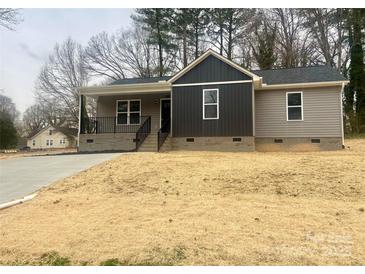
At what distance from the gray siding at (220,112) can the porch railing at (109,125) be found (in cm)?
239

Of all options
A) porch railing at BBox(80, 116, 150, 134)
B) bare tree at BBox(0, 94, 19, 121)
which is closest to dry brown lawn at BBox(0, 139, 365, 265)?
porch railing at BBox(80, 116, 150, 134)

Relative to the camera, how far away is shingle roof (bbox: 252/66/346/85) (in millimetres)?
14766

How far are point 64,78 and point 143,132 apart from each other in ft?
72.7

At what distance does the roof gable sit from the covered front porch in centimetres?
140

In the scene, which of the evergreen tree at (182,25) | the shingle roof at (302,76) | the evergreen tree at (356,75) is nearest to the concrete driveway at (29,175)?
the shingle roof at (302,76)

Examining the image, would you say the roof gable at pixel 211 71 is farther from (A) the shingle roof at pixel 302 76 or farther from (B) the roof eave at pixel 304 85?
(A) the shingle roof at pixel 302 76

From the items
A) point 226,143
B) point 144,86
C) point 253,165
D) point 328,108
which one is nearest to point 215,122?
point 226,143

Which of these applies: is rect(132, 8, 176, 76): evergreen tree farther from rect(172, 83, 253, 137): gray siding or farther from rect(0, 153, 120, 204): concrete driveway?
rect(0, 153, 120, 204): concrete driveway

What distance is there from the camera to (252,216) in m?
5.02

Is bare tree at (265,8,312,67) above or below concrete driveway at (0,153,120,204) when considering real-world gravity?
above

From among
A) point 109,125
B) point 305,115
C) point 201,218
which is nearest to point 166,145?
point 109,125

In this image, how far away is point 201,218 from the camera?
505 cm

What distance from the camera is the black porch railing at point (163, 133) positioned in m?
14.0

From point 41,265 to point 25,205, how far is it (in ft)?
9.26
